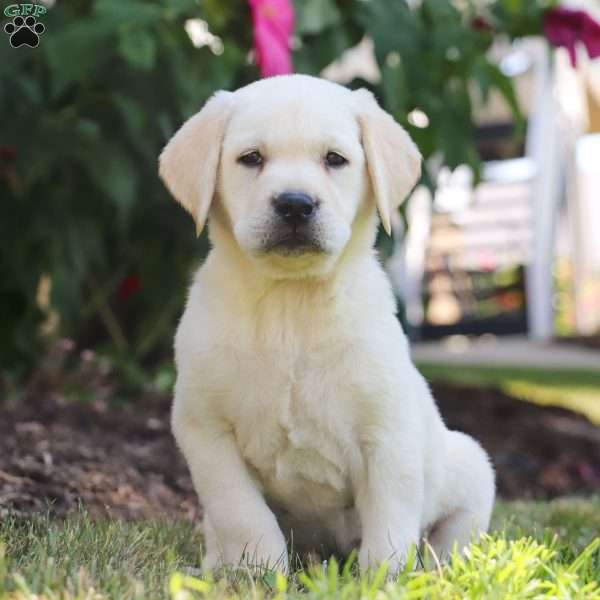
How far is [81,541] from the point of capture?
2.25 metres

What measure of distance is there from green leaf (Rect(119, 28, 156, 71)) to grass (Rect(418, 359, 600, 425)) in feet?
14.0

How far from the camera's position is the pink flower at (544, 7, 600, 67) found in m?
3.98

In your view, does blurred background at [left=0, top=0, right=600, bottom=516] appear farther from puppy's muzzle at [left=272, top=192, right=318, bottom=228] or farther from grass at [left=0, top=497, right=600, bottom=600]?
puppy's muzzle at [left=272, top=192, right=318, bottom=228]

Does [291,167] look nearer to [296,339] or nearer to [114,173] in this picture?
[296,339]

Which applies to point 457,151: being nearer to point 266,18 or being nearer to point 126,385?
point 266,18

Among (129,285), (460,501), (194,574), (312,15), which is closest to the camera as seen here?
(194,574)

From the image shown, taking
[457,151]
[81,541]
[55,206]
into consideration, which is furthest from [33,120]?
[81,541]

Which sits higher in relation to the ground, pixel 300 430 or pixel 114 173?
pixel 114 173

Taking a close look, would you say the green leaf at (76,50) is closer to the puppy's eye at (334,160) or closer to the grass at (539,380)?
the puppy's eye at (334,160)

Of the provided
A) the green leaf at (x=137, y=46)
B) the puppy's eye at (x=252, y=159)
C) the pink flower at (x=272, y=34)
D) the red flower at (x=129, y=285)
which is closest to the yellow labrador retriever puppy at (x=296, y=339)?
the puppy's eye at (x=252, y=159)

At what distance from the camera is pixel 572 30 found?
4102 mm

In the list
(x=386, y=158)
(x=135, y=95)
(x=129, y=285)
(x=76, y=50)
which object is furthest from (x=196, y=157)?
(x=129, y=285)

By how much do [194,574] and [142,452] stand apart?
154 centimetres

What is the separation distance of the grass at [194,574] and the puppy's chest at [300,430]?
0.25 m
